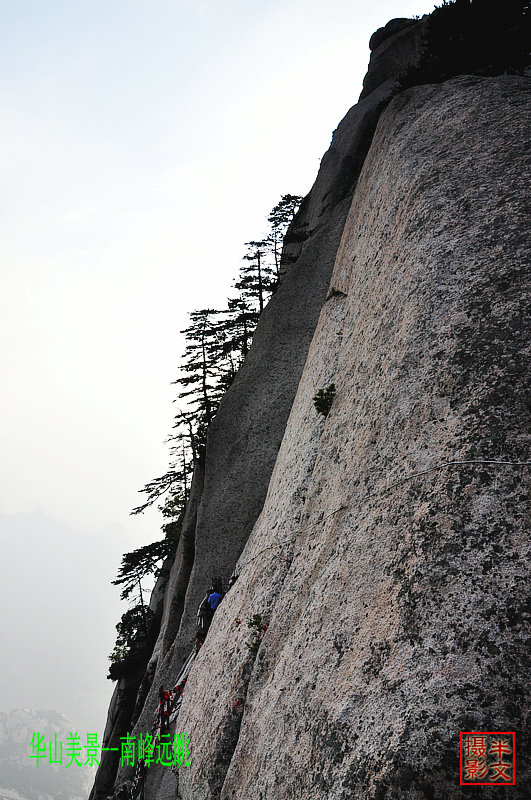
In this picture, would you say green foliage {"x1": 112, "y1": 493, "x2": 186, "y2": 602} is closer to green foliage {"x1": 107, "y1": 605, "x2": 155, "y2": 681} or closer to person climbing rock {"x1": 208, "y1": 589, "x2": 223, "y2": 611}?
green foliage {"x1": 107, "y1": 605, "x2": 155, "y2": 681}

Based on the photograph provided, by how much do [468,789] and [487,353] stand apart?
16.3ft

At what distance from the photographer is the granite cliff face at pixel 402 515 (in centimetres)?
521

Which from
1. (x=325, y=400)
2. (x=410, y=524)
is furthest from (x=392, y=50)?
(x=410, y=524)

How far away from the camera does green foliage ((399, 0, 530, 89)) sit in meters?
13.2

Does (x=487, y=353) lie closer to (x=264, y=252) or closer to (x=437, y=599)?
(x=437, y=599)

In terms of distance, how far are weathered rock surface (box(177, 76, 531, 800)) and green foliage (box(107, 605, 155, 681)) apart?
24.1m

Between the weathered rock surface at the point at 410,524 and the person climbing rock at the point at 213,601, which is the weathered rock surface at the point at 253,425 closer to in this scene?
the person climbing rock at the point at 213,601

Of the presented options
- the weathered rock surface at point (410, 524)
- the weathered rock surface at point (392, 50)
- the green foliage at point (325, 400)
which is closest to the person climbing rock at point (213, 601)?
the weathered rock surface at point (410, 524)

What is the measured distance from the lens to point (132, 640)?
3447 centimetres

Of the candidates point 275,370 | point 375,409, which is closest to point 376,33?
point 275,370

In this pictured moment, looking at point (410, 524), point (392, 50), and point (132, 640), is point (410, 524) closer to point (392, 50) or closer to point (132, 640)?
point (132, 640)

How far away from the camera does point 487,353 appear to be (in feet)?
22.7

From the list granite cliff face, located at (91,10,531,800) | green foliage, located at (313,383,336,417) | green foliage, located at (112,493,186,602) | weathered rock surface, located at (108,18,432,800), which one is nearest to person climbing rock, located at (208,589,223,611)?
granite cliff face, located at (91,10,531,800)

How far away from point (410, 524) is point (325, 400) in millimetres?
5455
